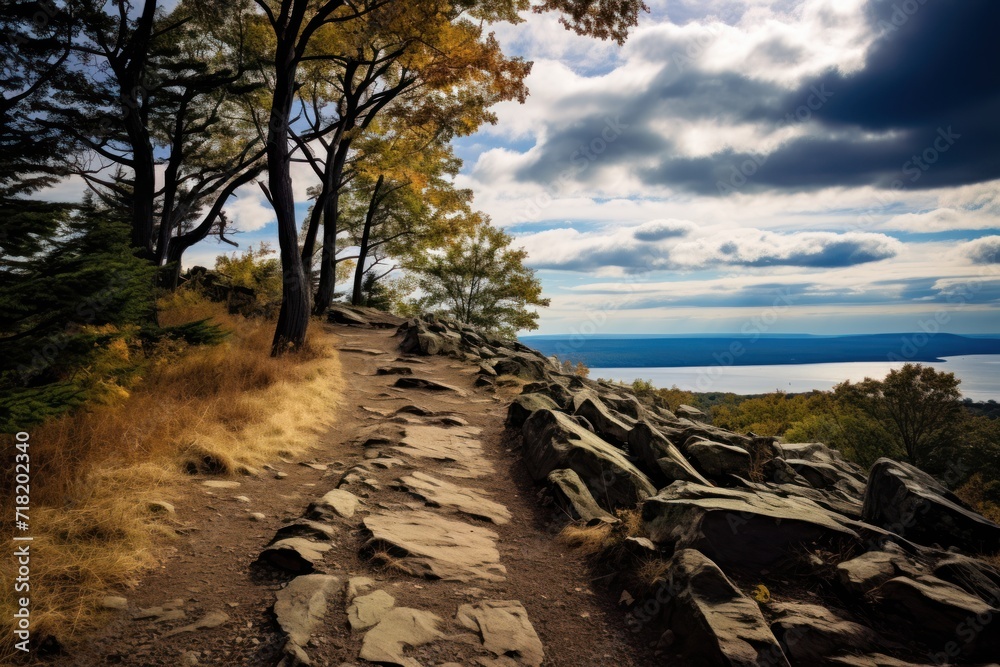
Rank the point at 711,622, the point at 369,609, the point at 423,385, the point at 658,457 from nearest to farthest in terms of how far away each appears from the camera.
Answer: the point at 711,622
the point at 369,609
the point at 658,457
the point at 423,385

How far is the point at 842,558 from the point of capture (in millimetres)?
4422

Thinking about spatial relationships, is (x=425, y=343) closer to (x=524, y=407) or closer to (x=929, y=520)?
(x=524, y=407)

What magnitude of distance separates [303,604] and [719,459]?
236 inches

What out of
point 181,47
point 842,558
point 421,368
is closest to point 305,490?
point 842,558

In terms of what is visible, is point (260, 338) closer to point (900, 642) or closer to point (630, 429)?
point (630, 429)

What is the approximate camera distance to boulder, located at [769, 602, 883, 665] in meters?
3.36

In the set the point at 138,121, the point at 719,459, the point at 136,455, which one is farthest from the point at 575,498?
the point at 138,121

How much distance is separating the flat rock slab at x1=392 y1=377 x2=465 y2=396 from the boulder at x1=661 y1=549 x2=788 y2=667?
7716 mm

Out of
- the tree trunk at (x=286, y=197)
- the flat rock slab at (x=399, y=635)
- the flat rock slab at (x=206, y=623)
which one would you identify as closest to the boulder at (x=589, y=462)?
the flat rock slab at (x=399, y=635)

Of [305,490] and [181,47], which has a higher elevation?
[181,47]

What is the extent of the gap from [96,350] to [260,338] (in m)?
7.40

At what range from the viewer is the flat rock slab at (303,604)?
3223 mm

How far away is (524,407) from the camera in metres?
8.72

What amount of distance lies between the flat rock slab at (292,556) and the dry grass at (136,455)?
0.86 meters
